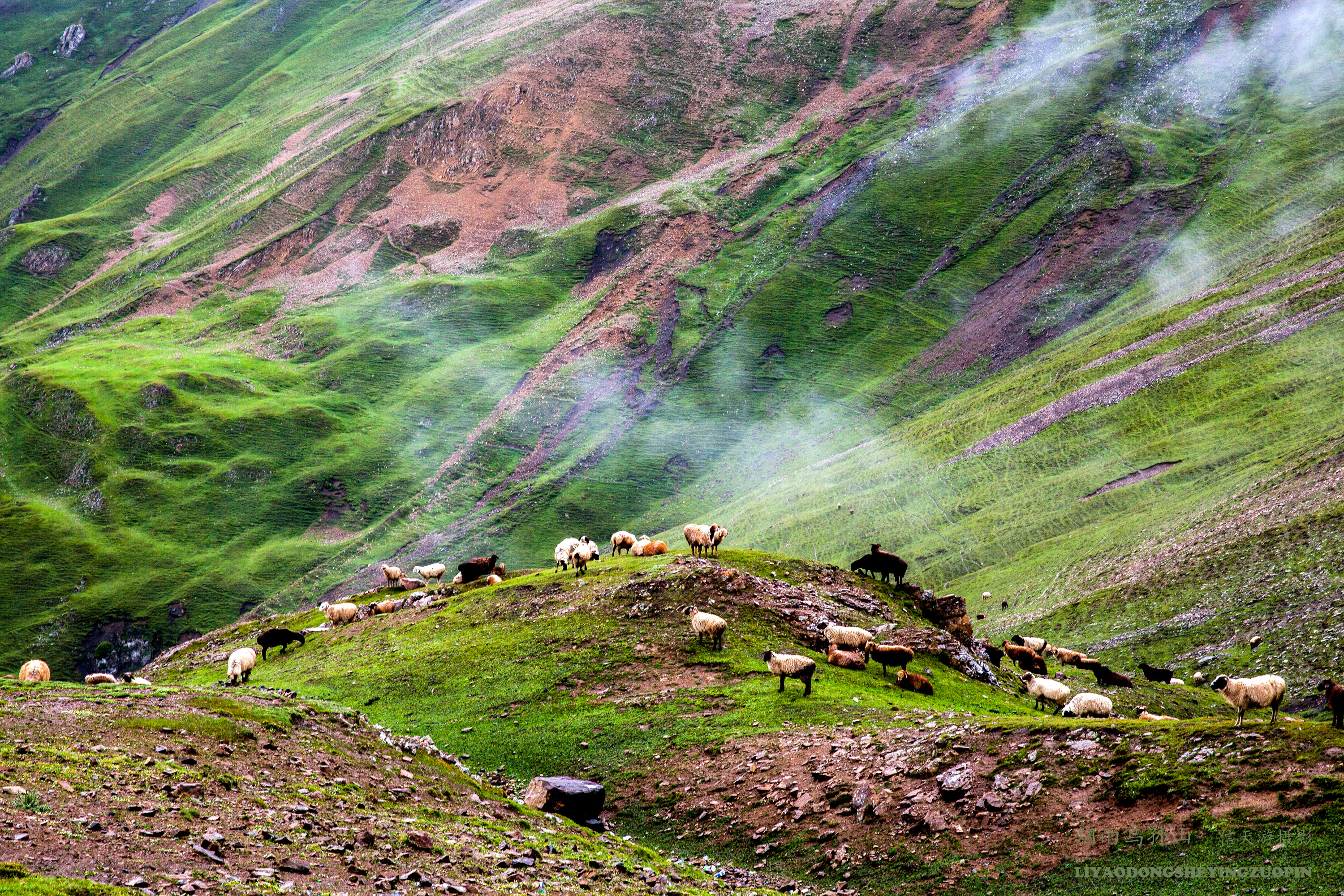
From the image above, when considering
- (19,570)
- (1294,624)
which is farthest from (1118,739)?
(19,570)

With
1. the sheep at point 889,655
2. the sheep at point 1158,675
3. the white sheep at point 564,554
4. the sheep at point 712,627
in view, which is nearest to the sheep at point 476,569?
the white sheep at point 564,554

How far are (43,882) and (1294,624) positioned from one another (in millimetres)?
74496

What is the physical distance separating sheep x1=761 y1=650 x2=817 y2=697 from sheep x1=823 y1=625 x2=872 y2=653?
197 inches

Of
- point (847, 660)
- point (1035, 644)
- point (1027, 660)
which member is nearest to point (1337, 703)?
point (847, 660)

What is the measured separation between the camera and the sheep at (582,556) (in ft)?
188

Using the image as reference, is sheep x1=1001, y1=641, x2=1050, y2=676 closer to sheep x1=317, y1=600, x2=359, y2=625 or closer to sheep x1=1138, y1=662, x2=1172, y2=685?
sheep x1=1138, y1=662, x2=1172, y2=685

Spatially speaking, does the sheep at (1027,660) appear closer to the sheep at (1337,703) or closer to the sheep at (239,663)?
the sheep at (1337,703)

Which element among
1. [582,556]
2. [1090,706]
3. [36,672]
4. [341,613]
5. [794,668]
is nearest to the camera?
[1090,706]

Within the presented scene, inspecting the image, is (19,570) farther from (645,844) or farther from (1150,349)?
(1150,349)

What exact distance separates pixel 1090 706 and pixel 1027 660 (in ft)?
73.5

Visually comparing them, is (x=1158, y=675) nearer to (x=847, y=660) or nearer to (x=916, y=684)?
(x=916, y=684)

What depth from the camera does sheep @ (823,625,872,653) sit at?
4169cm

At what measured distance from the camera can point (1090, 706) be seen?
35.3m

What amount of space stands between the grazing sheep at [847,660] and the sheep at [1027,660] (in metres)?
20.5
